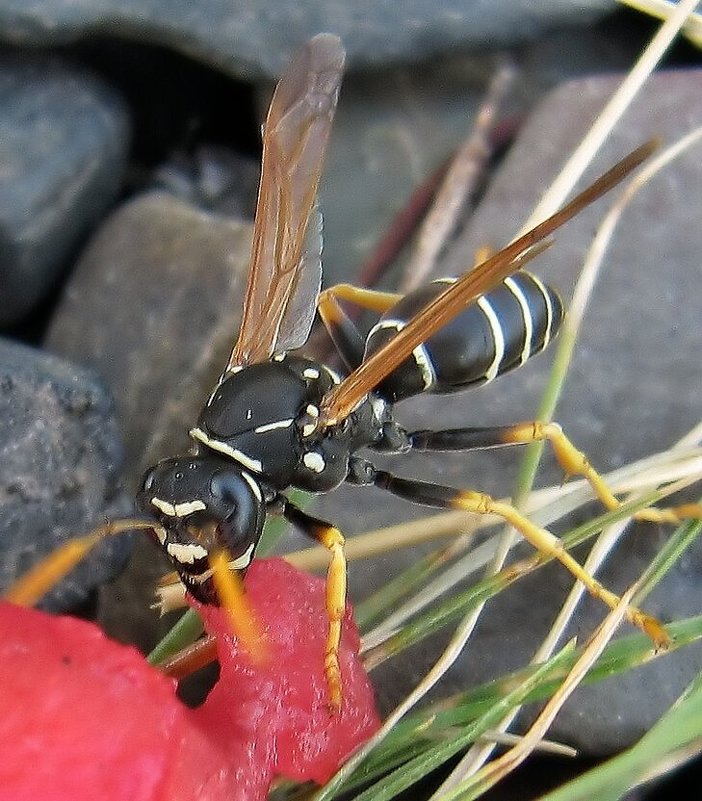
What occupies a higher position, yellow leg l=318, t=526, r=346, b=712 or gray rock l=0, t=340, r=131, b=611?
yellow leg l=318, t=526, r=346, b=712

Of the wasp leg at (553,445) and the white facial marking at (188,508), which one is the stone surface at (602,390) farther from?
the white facial marking at (188,508)

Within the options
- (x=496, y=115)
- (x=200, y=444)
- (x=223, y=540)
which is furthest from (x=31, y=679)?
(x=496, y=115)

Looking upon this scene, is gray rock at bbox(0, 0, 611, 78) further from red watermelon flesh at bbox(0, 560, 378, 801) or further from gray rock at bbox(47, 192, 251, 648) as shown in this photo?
red watermelon flesh at bbox(0, 560, 378, 801)

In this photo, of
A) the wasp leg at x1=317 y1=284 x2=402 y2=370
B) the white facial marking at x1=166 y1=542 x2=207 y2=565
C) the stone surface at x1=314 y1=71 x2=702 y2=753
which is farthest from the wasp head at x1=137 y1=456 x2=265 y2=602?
the wasp leg at x1=317 y1=284 x2=402 y2=370

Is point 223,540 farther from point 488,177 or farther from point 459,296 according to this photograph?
point 488,177

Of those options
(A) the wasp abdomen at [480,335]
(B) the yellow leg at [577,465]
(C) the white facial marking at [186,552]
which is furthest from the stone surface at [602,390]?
(C) the white facial marking at [186,552]

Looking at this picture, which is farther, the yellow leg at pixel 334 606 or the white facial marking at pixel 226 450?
the white facial marking at pixel 226 450
